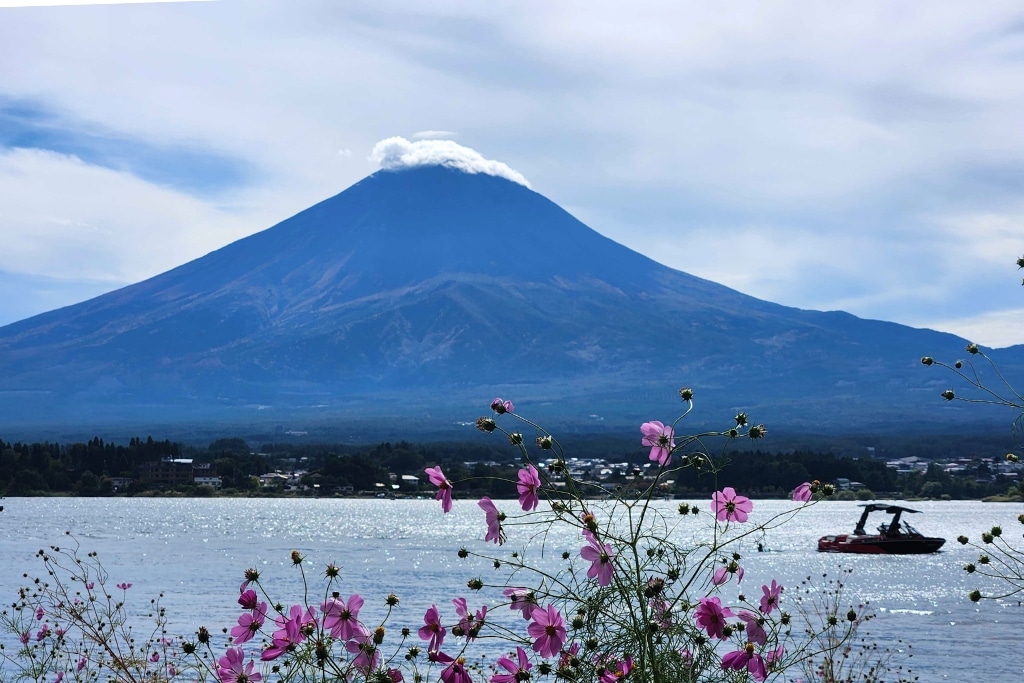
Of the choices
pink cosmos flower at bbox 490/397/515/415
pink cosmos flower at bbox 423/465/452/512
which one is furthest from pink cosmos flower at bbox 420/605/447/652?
pink cosmos flower at bbox 490/397/515/415

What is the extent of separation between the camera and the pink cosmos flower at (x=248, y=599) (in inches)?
110

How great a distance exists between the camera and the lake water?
22.0 metres

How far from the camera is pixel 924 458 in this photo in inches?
3703

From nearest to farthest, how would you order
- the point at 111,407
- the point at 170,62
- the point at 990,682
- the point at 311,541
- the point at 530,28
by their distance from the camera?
the point at 530,28, the point at 170,62, the point at 990,682, the point at 311,541, the point at 111,407

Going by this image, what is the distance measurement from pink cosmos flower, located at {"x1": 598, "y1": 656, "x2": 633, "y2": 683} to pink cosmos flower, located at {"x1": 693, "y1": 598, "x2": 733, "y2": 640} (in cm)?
21

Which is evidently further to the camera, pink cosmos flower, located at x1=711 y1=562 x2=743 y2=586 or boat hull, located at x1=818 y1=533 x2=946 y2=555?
boat hull, located at x1=818 y1=533 x2=946 y2=555

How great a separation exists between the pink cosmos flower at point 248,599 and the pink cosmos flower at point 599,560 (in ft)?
2.53

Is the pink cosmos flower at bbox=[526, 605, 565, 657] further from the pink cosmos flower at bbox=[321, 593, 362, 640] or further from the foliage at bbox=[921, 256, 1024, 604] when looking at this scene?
the foliage at bbox=[921, 256, 1024, 604]

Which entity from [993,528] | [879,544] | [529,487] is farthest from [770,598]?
[879,544]

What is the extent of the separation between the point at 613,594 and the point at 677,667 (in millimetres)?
274

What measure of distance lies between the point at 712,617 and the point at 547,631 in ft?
1.29

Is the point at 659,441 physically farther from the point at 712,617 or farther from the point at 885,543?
the point at 885,543

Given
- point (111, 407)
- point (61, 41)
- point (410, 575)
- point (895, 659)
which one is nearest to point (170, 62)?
point (61, 41)

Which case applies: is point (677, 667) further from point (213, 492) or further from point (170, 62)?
point (213, 492)
